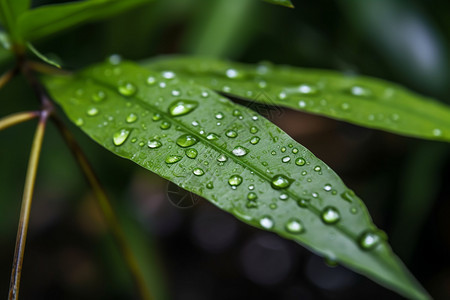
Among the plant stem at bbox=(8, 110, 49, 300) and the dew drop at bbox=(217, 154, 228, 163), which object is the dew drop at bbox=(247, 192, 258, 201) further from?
the plant stem at bbox=(8, 110, 49, 300)

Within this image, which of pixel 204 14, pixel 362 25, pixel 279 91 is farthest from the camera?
pixel 204 14

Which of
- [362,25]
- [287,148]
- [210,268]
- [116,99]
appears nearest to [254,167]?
[287,148]

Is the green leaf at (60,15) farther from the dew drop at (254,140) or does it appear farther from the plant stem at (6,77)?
the dew drop at (254,140)

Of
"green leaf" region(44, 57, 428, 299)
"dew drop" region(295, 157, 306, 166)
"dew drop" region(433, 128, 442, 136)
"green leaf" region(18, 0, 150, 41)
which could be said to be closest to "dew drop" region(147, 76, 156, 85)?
"green leaf" region(44, 57, 428, 299)

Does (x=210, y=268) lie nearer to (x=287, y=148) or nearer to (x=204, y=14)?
(x=204, y=14)

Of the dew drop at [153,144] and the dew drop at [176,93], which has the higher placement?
the dew drop at [176,93]

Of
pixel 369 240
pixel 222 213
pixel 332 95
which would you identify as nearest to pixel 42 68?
pixel 332 95

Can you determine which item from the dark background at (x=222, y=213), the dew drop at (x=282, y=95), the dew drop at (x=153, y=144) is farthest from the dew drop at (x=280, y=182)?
the dark background at (x=222, y=213)
